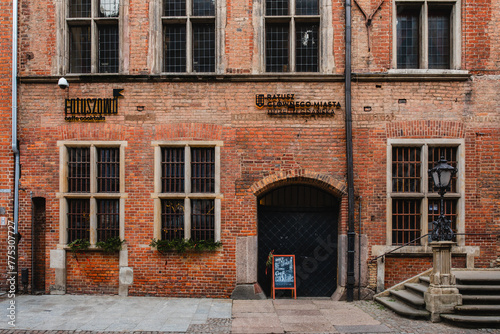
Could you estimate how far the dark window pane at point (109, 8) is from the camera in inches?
359

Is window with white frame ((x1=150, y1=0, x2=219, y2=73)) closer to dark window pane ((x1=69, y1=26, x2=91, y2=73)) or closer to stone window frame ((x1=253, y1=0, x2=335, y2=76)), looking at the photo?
stone window frame ((x1=253, y1=0, x2=335, y2=76))

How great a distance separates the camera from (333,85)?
8773mm

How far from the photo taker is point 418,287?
25.8ft

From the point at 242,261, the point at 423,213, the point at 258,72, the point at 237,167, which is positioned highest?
the point at 258,72

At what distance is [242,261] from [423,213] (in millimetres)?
4605

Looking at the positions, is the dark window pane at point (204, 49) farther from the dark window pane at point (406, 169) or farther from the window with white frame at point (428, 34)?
the dark window pane at point (406, 169)

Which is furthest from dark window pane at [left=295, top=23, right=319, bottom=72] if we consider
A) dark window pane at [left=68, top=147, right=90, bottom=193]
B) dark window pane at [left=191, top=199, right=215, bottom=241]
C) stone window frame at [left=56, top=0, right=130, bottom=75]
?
dark window pane at [left=68, top=147, right=90, bottom=193]

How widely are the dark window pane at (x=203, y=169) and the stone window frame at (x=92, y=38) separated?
2.81m

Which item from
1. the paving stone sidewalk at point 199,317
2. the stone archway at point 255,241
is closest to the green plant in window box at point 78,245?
the paving stone sidewalk at point 199,317

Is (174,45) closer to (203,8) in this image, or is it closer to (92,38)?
(203,8)

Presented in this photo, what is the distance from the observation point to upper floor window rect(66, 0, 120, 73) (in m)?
9.05

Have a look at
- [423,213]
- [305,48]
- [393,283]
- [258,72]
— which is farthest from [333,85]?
[393,283]

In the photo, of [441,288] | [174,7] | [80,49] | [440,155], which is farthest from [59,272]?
[440,155]

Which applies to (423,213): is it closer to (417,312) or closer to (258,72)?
(417,312)
